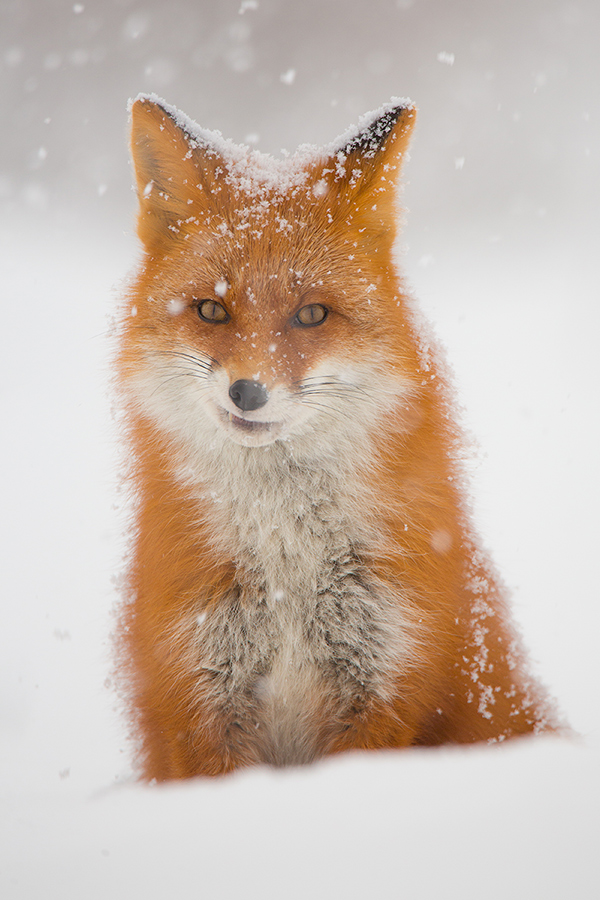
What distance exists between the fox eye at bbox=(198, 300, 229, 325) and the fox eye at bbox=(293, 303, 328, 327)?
0.47ft

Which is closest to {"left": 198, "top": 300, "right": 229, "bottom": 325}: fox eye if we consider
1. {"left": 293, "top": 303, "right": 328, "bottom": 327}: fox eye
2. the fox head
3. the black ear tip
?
the fox head

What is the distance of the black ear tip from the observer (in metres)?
1.26

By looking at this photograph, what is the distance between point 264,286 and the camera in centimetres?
113

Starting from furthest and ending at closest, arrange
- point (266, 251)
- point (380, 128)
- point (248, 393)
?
1. point (380, 128)
2. point (266, 251)
3. point (248, 393)

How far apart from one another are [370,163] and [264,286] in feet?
1.35

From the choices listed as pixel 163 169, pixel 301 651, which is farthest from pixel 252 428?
pixel 163 169

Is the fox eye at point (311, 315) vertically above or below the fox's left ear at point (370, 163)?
below

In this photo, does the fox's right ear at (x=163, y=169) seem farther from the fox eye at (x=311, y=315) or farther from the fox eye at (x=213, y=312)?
the fox eye at (x=311, y=315)

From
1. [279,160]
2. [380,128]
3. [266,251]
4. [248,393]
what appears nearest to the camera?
[248,393]

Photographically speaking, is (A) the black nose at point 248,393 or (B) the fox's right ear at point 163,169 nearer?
(A) the black nose at point 248,393

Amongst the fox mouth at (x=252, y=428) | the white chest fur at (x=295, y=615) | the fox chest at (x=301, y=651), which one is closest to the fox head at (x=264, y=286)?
the fox mouth at (x=252, y=428)

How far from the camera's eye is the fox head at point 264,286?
113 centimetres

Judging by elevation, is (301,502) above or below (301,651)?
above

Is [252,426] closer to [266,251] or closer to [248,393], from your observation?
[248,393]
